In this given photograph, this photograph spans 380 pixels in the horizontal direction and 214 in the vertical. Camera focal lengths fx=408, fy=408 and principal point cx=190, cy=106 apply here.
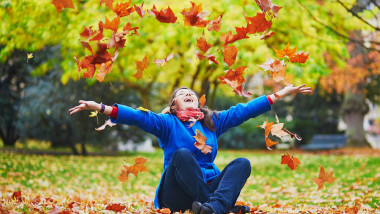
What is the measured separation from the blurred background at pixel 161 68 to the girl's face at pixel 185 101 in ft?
1.17

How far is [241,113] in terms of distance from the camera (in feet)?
11.3

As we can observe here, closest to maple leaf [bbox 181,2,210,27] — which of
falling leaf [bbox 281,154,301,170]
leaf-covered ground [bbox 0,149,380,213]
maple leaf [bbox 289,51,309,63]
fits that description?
maple leaf [bbox 289,51,309,63]

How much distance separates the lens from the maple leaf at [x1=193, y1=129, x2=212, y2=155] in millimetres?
3133

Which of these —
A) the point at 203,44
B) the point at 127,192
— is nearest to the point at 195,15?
the point at 203,44

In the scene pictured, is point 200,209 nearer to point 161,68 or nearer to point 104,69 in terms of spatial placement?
point 104,69

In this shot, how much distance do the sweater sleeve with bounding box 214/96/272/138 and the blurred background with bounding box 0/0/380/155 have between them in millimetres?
698

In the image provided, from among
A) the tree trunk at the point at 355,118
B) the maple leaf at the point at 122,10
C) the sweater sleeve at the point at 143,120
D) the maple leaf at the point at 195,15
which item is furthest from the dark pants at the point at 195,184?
the tree trunk at the point at 355,118

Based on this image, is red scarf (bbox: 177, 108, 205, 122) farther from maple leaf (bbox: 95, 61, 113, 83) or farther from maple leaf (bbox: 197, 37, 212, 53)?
maple leaf (bbox: 95, 61, 113, 83)

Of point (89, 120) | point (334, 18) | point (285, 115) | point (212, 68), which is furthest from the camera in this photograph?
point (285, 115)

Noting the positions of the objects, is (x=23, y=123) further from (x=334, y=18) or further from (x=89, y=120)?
(x=334, y=18)

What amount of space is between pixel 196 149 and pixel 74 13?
267 inches

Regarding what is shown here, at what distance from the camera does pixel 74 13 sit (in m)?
9.05

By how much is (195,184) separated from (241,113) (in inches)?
30.3

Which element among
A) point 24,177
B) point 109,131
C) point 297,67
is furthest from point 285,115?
point 24,177
